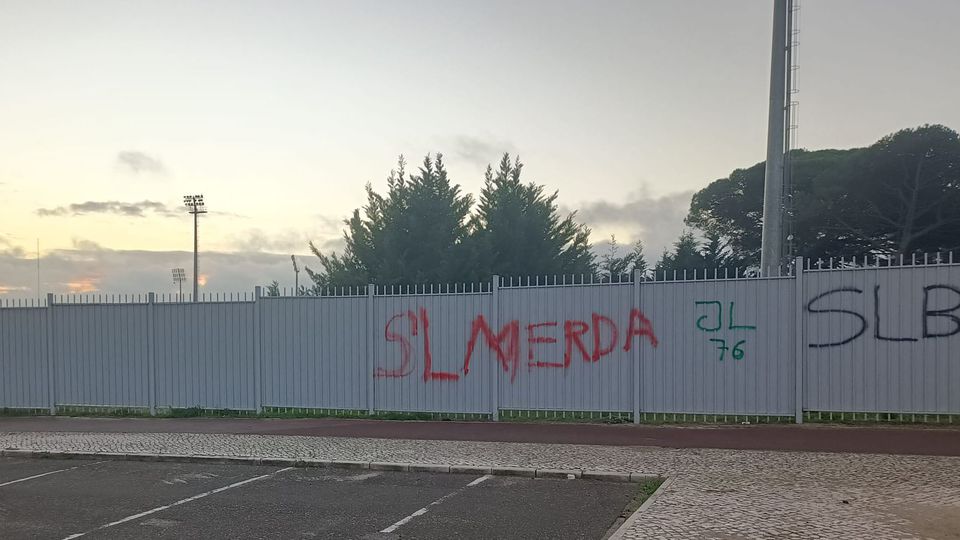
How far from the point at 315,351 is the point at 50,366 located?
20.3 ft

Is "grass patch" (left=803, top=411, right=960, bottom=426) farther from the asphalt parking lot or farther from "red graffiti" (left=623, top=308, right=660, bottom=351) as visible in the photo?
the asphalt parking lot

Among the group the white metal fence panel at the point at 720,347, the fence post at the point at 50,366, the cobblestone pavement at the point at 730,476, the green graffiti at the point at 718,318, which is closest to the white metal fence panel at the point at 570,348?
the white metal fence panel at the point at 720,347

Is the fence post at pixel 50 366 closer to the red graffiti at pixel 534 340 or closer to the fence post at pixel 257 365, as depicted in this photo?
the fence post at pixel 257 365

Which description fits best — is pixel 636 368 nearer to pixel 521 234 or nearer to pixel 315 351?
pixel 315 351

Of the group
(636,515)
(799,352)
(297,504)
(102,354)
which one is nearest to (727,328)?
(799,352)

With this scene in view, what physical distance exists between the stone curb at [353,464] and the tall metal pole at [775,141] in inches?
362

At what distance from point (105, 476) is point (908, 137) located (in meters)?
44.4

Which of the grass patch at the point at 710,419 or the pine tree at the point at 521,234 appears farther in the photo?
the pine tree at the point at 521,234

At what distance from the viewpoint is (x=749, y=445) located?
9.51 metres

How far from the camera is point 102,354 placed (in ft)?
48.8

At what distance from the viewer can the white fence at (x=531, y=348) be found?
10.4 m

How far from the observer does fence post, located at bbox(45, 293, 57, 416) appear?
595 inches

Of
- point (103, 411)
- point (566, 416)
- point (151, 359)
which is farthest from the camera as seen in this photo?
point (103, 411)

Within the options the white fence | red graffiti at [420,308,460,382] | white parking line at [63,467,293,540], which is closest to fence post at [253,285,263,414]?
the white fence
